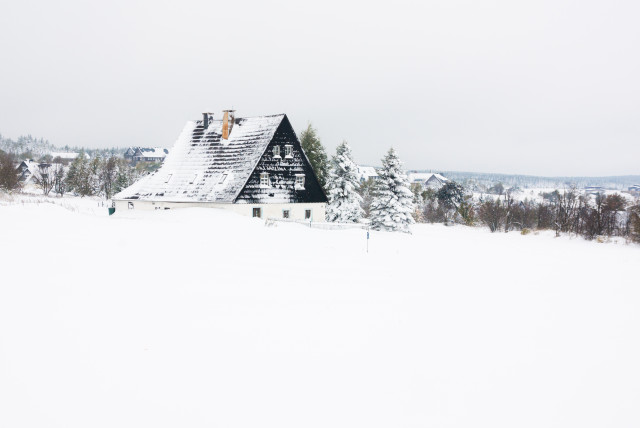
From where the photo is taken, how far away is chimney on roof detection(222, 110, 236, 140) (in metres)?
31.5

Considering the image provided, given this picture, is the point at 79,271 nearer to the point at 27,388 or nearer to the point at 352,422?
the point at 27,388

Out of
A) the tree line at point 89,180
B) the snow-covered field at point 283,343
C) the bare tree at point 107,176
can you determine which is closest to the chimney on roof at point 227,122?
the snow-covered field at point 283,343

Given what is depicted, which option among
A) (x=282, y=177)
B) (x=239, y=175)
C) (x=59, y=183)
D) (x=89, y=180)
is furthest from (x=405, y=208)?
(x=59, y=183)

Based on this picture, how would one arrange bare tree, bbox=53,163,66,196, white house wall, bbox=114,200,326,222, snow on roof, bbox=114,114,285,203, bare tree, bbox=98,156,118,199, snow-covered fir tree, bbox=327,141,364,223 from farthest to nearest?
bare tree, bbox=98,156,118,199
bare tree, bbox=53,163,66,196
snow-covered fir tree, bbox=327,141,364,223
snow on roof, bbox=114,114,285,203
white house wall, bbox=114,200,326,222

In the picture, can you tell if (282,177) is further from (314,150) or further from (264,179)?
(314,150)

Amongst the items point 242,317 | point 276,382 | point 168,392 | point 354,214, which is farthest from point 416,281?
point 354,214

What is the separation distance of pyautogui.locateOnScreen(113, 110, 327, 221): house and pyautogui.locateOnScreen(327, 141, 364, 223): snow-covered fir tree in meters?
9.66

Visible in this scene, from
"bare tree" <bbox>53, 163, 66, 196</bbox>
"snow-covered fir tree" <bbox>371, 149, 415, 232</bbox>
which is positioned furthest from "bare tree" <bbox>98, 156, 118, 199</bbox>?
"snow-covered fir tree" <bbox>371, 149, 415, 232</bbox>

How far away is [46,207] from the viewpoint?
15.8 metres

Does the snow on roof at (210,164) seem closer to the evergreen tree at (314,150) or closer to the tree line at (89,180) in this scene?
the evergreen tree at (314,150)

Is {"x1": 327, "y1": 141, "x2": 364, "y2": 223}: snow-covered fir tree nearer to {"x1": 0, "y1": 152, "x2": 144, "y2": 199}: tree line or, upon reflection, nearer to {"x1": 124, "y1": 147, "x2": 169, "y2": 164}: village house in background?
{"x1": 0, "y1": 152, "x2": 144, "y2": 199}: tree line

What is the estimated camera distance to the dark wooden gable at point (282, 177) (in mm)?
27891

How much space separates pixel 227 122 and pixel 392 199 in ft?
50.5

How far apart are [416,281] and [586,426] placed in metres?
6.38
